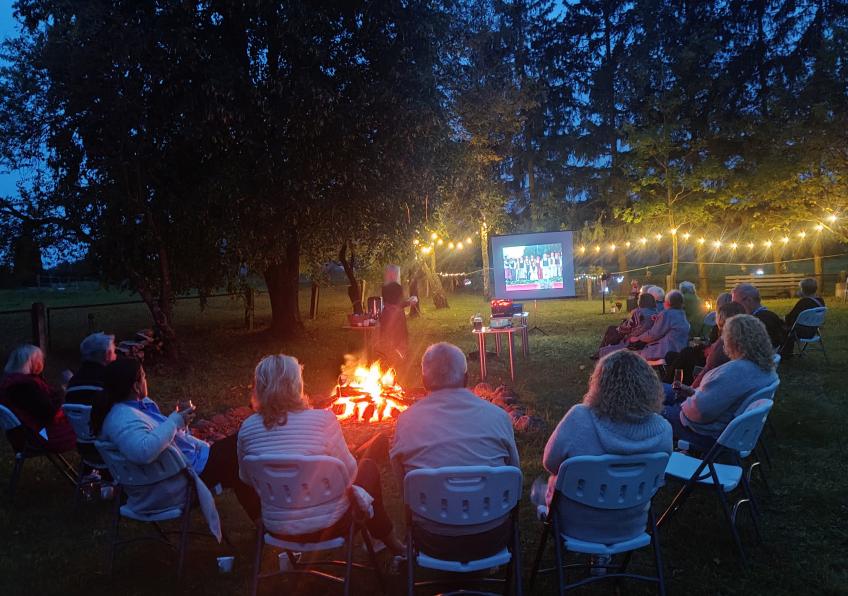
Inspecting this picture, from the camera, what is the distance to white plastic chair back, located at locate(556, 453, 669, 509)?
8.61ft

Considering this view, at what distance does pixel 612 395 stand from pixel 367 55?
867 centimetres

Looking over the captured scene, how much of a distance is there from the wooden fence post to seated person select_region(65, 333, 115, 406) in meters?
6.52

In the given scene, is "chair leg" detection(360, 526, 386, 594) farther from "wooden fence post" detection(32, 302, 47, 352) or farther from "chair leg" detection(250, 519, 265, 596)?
"wooden fence post" detection(32, 302, 47, 352)

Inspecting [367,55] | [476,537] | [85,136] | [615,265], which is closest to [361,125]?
[367,55]

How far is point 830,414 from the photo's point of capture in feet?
20.2

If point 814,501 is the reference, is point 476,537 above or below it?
above

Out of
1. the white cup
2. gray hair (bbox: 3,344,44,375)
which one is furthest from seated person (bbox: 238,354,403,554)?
gray hair (bbox: 3,344,44,375)

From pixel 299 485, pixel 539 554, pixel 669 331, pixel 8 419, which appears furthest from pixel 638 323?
pixel 8 419

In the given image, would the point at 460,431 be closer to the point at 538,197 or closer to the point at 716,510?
the point at 716,510

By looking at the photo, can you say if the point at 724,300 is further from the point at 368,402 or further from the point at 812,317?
the point at 368,402

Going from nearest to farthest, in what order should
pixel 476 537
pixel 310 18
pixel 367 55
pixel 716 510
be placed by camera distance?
pixel 476 537, pixel 716 510, pixel 310 18, pixel 367 55

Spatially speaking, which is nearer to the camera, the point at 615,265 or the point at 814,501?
the point at 814,501

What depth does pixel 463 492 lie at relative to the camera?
2576mm

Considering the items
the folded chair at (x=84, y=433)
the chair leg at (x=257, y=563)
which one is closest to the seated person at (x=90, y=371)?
the folded chair at (x=84, y=433)
